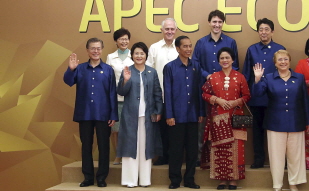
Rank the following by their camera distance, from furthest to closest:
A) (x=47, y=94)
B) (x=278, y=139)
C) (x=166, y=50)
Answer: (x=47, y=94) < (x=166, y=50) < (x=278, y=139)

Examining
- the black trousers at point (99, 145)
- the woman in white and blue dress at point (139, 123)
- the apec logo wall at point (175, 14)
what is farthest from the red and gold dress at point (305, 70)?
the black trousers at point (99, 145)

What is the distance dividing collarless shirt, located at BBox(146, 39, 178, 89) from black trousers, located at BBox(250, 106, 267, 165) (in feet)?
3.57

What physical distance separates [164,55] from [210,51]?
0.53 metres

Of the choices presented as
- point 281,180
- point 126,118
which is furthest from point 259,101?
point 126,118

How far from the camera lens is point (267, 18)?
5.37 m

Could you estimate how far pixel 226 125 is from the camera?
4484 mm

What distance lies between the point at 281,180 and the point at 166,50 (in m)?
1.91

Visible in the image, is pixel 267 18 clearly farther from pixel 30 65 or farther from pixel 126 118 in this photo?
pixel 30 65

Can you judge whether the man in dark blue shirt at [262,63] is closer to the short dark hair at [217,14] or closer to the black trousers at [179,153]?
the short dark hair at [217,14]

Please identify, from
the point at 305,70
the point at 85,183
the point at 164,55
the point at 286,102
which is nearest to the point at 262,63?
the point at 305,70

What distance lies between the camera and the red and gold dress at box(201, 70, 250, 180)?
4.47m

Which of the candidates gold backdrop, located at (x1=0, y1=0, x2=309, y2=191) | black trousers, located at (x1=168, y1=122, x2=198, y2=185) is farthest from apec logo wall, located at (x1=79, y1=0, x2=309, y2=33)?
black trousers, located at (x1=168, y1=122, x2=198, y2=185)

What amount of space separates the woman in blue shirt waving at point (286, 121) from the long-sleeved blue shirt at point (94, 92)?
150 centimetres

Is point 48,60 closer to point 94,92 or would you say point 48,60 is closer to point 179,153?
point 94,92
